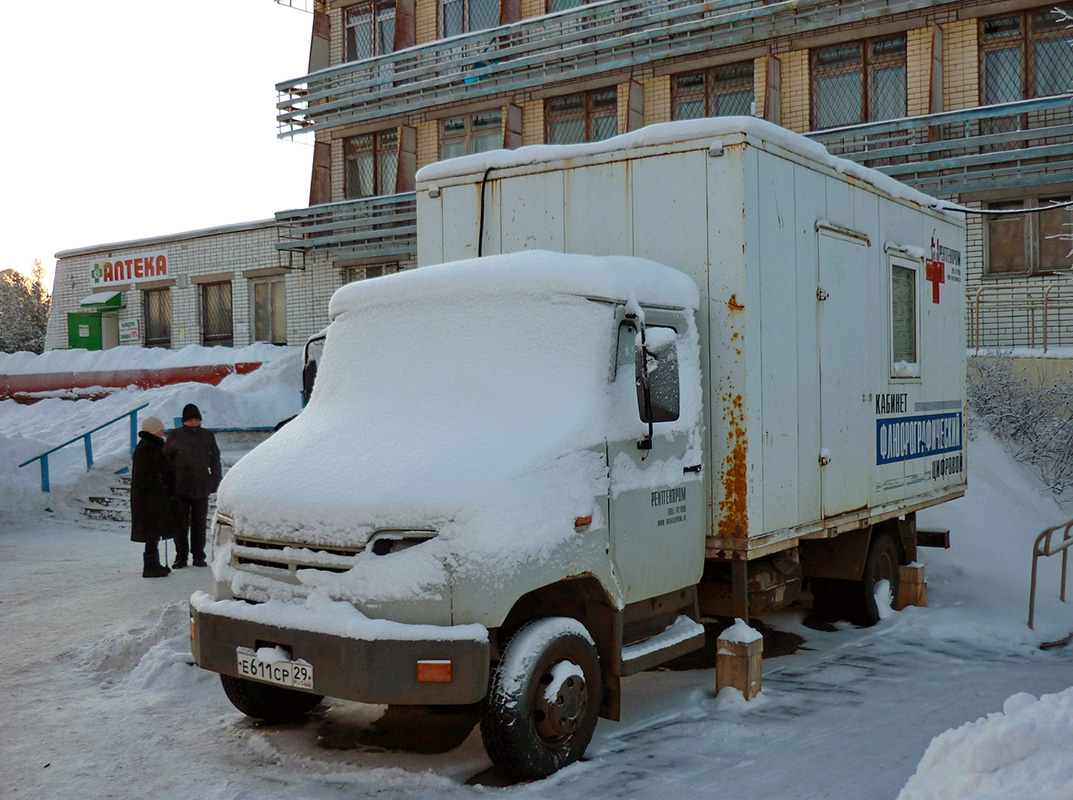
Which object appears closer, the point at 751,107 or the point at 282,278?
the point at 751,107

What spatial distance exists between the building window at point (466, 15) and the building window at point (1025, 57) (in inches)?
444

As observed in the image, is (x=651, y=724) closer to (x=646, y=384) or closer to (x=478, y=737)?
(x=478, y=737)

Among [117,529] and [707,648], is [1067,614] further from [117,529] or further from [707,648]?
[117,529]

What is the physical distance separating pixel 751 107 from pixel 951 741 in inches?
752

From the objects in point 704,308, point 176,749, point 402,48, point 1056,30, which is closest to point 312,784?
point 176,749

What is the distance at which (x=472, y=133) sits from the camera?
25.6 metres

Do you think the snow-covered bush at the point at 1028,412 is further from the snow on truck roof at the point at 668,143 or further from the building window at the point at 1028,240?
the snow on truck roof at the point at 668,143

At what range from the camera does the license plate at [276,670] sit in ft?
15.5

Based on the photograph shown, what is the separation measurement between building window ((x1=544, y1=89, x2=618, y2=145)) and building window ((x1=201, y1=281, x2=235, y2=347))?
10480mm

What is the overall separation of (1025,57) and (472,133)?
12169mm

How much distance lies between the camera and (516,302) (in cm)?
554

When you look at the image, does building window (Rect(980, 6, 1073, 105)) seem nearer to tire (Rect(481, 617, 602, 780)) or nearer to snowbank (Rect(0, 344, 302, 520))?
snowbank (Rect(0, 344, 302, 520))

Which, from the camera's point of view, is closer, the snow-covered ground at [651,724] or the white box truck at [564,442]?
the white box truck at [564,442]

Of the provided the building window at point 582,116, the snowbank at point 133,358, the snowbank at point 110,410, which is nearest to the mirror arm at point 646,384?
the snowbank at point 110,410
